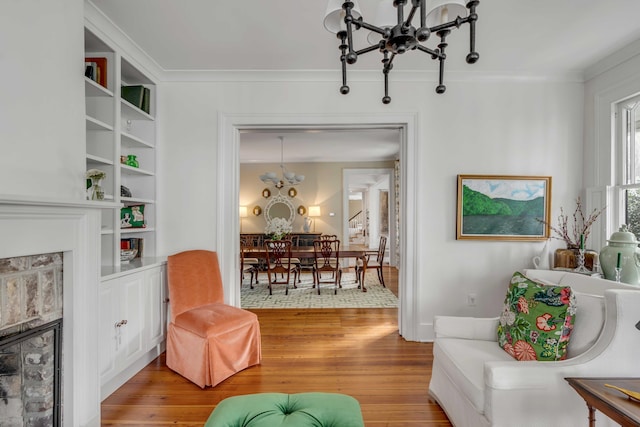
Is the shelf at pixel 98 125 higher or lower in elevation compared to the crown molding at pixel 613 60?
lower

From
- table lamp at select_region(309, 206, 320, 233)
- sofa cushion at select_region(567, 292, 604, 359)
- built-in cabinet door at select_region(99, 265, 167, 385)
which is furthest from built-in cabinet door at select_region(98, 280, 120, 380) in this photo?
table lamp at select_region(309, 206, 320, 233)

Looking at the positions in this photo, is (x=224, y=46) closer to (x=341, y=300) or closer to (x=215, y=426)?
(x=215, y=426)

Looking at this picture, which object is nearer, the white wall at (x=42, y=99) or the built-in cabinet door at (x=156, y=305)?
the white wall at (x=42, y=99)

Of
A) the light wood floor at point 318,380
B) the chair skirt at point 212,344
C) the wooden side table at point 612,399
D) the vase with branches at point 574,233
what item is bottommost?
the light wood floor at point 318,380

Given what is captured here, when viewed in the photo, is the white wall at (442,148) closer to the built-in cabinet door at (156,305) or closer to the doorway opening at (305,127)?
the doorway opening at (305,127)

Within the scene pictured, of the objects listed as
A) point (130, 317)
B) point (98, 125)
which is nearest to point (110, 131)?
point (98, 125)

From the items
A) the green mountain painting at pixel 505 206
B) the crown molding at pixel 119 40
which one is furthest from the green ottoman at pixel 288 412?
the crown molding at pixel 119 40

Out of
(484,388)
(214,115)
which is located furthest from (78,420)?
(214,115)

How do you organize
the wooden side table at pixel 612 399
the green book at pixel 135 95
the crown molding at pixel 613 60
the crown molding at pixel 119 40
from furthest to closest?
the green book at pixel 135 95 < the crown molding at pixel 613 60 < the crown molding at pixel 119 40 < the wooden side table at pixel 612 399

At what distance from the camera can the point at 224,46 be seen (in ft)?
8.60

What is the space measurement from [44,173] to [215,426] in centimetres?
156

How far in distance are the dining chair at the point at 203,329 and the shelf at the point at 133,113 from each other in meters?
1.39

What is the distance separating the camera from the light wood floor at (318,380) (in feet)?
6.47

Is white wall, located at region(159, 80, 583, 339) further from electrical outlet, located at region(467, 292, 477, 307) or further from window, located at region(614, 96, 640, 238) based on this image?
window, located at region(614, 96, 640, 238)
